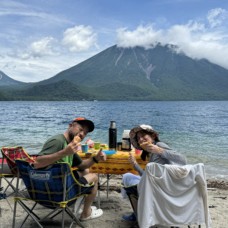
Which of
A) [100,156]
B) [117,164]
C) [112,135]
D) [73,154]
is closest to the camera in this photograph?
[73,154]

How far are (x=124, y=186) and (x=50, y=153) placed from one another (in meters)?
0.95

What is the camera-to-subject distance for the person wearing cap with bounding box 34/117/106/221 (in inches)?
138

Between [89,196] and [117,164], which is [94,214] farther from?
[117,164]

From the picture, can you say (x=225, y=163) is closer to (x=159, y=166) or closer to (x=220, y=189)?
(x=220, y=189)

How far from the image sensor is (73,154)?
13.3 feet

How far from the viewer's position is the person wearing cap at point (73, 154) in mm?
3502

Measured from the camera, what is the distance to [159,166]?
3.43 meters

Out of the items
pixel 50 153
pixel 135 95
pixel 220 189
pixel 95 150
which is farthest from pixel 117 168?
pixel 135 95

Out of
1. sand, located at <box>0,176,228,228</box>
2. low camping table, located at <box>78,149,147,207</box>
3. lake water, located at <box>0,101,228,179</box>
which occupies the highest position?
low camping table, located at <box>78,149,147,207</box>

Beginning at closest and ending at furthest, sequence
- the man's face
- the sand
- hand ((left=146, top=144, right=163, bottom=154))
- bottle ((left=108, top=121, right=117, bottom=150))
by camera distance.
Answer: hand ((left=146, top=144, right=163, bottom=154)) < the man's face < the sand < bottle ((left=108, top=121, right=117, bottom=150))

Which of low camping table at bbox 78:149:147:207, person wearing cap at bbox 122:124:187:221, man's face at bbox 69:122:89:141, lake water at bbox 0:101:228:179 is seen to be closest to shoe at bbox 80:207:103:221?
low camping table at bbox 78:149:147:207

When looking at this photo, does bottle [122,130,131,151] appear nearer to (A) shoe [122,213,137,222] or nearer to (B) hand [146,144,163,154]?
(A) shoe [122,213,137,222]

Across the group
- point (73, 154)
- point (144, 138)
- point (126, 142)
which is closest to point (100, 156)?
point (73, 154)

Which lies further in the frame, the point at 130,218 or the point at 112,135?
the point at 112,135
